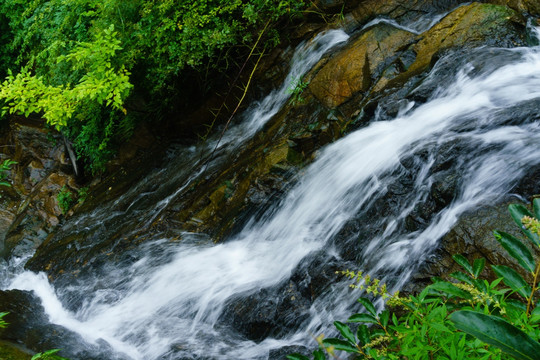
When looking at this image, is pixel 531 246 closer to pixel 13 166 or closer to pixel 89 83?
pixel 89 83

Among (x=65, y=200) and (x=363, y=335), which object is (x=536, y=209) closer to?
(x=363, y=335)

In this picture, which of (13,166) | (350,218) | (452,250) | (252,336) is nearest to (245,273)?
(252,336)

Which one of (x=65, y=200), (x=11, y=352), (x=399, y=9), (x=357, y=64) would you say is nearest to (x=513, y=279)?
(x=11, y=352)

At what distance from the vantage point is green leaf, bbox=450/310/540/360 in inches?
31.4

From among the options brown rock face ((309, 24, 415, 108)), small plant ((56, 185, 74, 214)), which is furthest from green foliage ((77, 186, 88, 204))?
brown rock face ((309, 24, 415, 108))

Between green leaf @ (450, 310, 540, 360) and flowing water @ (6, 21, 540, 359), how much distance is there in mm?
2682

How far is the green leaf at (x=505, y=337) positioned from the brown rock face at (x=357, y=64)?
190 inches

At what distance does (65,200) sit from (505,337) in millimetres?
8056

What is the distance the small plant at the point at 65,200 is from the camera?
25.8ft

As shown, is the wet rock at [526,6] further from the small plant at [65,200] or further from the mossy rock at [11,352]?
the small plant at [65,200]

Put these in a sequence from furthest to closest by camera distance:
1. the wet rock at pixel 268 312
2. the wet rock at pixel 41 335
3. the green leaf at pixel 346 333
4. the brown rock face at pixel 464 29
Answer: the brown rock face at pixel 464 29 → the wet rock at pixel 41 335 → the wet rock at pixel 268 312 → the green leaf at pixel 346 333

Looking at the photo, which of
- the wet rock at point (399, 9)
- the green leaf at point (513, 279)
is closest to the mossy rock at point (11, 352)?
the green leaf at point (513, 279)

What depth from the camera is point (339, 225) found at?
4293 mm

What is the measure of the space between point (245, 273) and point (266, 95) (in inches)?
125
